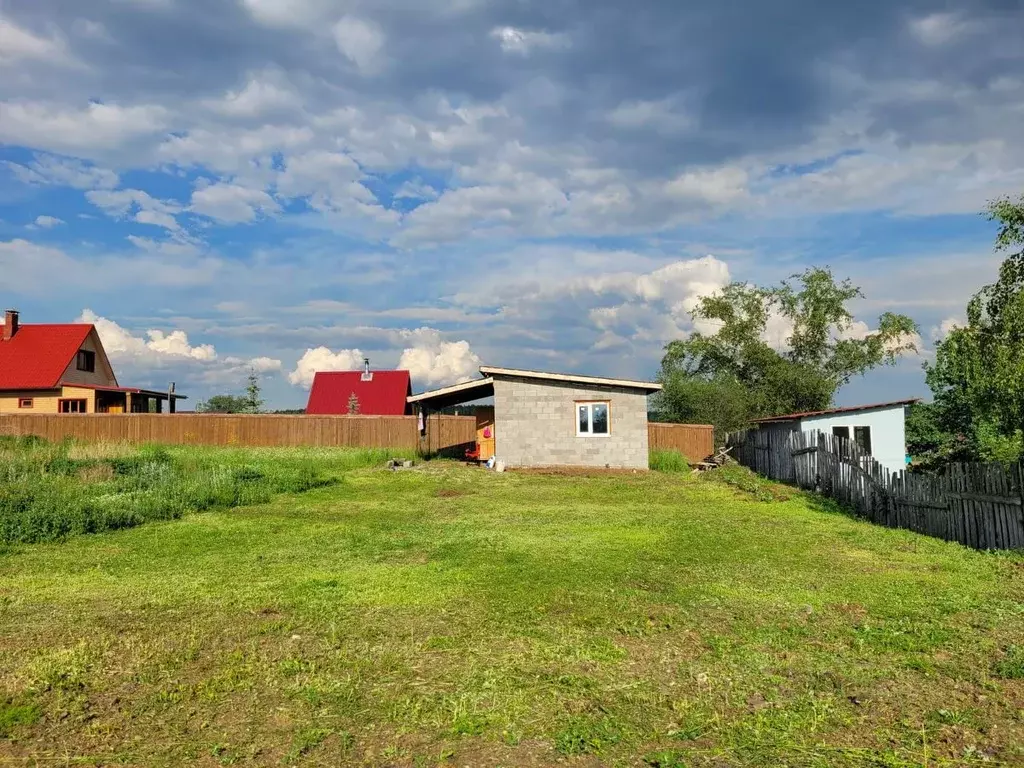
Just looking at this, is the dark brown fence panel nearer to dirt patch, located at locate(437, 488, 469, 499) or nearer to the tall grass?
the tall grass

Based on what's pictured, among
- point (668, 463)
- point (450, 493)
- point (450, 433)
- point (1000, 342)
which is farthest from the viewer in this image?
point (450, 433)

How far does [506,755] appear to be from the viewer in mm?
4195

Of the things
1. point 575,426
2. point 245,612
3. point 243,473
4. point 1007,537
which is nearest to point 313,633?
point 245,612

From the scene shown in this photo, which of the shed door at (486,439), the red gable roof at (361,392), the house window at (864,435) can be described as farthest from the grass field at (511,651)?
the red gable roof at (361,392)

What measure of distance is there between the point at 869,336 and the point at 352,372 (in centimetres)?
3206

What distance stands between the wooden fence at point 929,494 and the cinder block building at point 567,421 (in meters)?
5.90

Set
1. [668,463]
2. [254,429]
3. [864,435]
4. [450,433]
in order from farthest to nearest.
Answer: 1. [450,433]
2. [254,429]
3. [668,463]
4. [864,435]

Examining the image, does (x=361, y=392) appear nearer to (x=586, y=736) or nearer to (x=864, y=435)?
(x=864, y=435)

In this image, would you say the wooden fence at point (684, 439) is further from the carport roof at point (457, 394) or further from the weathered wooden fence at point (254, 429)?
the weathered wooden fence at point (254, 429)

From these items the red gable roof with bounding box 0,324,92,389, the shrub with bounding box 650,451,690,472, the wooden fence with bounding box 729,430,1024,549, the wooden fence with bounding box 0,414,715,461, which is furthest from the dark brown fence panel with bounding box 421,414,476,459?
the red gable roof with bounding box 0,324,92,389

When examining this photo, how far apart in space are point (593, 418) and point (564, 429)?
106 cm

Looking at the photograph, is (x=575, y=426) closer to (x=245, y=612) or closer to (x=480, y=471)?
(x=480, y=471)

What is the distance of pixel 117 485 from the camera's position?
16.1 meters

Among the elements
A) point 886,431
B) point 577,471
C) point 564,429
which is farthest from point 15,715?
point 886,431
